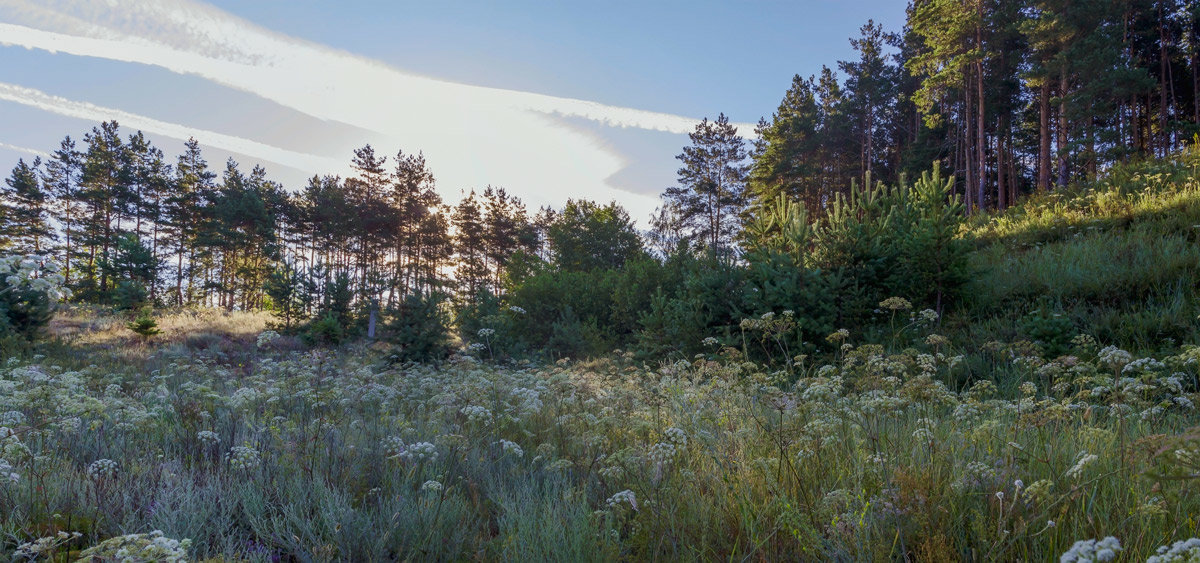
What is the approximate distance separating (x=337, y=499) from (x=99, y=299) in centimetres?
4119

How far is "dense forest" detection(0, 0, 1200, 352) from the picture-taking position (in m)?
16.5

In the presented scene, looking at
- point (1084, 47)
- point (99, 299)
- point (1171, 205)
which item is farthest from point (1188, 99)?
point (99, 299)

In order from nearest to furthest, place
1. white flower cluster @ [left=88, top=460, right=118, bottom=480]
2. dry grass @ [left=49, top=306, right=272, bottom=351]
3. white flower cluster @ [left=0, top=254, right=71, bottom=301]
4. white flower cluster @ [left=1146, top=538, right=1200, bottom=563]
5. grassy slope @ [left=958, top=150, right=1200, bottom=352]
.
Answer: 1. white flower cluster @ [left=1146, top=538, right=1200, bottom=563]
2. white flower cluster @ [left=0, top=254, right=71, bottom=301]
3. white flower cluster @ [left=88, top=460, right=118, bottom=480]
4. grassy slope @ [left=958, top=150, right=1200, bottom=352]
5. dry grass @ [left=49, top=306, right=272, bottom=351]

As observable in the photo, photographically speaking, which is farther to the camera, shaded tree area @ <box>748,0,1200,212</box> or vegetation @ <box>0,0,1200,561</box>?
shaded tree area @ <box>748,0,1200,212</box>

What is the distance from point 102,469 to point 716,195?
39.9 metres

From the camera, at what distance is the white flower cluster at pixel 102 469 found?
315 centimetres

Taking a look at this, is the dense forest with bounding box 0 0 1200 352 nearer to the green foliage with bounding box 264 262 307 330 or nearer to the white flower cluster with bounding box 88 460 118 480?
the green foliage with bounding box 264 262 307 330

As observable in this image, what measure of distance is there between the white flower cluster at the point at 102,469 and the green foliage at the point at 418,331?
9.69 m

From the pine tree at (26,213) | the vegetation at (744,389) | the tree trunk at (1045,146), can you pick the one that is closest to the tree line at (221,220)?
the pine tree at (26,213)

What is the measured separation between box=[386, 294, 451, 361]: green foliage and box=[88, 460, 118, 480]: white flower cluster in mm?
9691

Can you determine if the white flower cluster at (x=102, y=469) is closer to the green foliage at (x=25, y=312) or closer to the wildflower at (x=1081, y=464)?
the wildflower at (x=1081, y=464)

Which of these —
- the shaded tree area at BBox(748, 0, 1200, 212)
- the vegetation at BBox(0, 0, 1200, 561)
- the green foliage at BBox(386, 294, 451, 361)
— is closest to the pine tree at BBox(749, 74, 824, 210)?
the shaded tree area at BBox(748, 0, 1200, 212)

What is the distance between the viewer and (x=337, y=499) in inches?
117

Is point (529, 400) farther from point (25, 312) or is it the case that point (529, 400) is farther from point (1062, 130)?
point (1062, 130)
